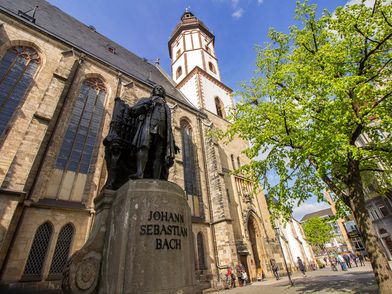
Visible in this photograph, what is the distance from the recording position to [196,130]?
1919 cm

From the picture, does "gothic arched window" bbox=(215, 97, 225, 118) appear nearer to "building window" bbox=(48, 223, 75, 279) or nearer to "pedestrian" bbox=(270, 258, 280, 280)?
"pedestrian" bbox=(270, 258, 280, 280)

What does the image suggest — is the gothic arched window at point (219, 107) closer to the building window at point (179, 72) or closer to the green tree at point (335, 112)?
the building window at point (179, 72)

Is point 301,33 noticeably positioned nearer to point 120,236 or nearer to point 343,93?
point 343,93

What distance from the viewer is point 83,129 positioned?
11891 millimetres

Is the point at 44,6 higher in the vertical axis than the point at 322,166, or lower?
higher

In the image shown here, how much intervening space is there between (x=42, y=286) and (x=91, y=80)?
1139 cm

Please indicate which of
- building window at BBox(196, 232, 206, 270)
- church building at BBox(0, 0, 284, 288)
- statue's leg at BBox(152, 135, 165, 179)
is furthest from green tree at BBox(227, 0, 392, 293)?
building window at BBox(196, 232, 206, 270)

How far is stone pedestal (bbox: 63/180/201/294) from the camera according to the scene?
256cm

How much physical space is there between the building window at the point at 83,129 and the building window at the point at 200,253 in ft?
27.2

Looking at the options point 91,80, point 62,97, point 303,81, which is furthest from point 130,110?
point 91,80

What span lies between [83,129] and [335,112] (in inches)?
474

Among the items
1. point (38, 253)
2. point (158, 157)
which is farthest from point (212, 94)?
point (158, 157)

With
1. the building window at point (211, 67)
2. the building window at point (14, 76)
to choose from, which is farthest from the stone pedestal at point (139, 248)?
the building window at point (211, 67)

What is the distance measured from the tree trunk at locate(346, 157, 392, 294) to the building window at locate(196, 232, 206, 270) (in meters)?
9.45
